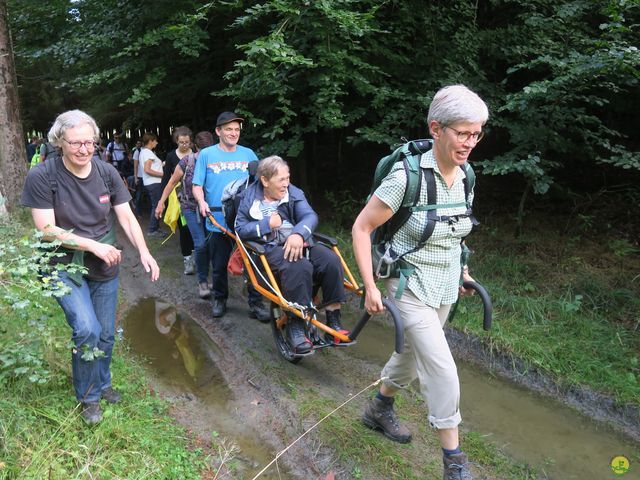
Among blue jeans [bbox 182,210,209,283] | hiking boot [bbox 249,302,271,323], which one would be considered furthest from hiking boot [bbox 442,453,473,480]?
blue jeans [bbox 182,210,209,283]

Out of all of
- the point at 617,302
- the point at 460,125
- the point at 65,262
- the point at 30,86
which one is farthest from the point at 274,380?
the point at 30,86

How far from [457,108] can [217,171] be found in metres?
3.38

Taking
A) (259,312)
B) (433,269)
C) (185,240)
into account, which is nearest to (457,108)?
(433,269)

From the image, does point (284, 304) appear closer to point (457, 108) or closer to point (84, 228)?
point (84, 228)

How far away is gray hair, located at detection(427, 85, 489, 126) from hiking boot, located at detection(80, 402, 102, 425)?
2709 millimetres

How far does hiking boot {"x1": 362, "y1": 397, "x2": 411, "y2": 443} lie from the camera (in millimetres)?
3432

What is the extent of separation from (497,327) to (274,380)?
2.18 metres

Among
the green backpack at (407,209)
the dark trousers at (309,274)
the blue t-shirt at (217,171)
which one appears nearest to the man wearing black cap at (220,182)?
the blue t-shirt at (217,171)

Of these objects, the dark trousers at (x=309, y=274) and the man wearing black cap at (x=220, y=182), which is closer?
the dark trousers at (x=309, y=274)

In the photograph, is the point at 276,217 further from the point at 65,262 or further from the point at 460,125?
the point at 460,125

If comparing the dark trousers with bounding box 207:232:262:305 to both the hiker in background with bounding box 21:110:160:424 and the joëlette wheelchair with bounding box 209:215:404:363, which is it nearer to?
the joëlette wheelchair with bounding box 209:215:404:363

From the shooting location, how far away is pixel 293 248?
4.15 meters

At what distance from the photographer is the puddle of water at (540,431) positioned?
345 centimetres

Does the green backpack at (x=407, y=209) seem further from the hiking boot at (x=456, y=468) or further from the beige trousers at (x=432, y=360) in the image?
the hiking boot at (x=456, y=468)
